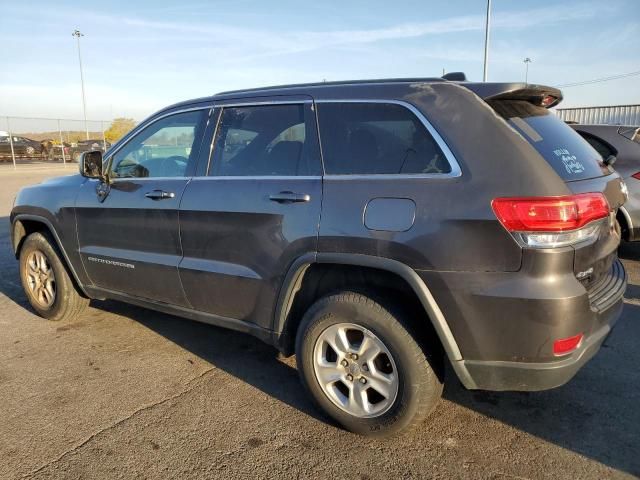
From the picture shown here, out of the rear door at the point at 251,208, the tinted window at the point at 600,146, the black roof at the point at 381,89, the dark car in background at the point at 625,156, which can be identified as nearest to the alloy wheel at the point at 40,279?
the rear door at the point at 251,208

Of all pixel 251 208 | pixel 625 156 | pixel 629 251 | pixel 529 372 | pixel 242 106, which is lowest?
pixel 629 251

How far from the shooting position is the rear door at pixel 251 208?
9.34 feet

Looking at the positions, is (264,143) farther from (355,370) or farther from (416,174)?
(355,370)

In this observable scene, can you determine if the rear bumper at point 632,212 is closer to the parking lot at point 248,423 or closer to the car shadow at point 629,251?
the car shadow at point 629,251

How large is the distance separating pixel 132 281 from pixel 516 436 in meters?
2.73

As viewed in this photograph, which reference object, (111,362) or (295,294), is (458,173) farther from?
(111,362)

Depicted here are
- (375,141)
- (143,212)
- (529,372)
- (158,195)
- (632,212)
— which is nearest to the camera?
(529,372)

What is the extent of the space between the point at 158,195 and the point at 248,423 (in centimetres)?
161

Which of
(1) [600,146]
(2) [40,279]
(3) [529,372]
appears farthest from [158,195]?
(1) [600,146]

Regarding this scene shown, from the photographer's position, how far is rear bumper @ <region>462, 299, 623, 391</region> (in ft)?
7.63

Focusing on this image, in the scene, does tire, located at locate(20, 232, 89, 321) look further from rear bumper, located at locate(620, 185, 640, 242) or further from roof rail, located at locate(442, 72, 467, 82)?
rear bumper, located at locate(620, 185, 640, 242)

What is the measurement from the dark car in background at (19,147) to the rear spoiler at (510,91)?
29950 millimetres

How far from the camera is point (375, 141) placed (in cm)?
271

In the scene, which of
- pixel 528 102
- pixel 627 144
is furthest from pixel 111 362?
pixel 627 144
